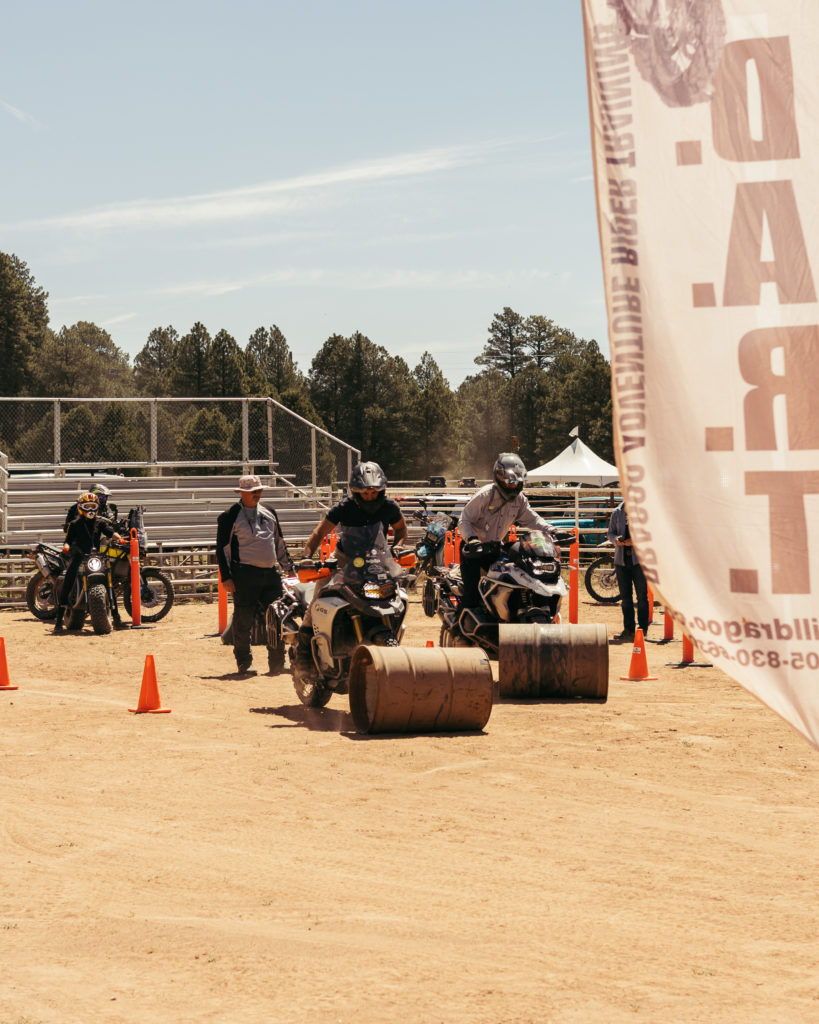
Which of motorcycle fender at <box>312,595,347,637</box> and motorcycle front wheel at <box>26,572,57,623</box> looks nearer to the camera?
motorcycle fender at <box>312,595,347,637</box>

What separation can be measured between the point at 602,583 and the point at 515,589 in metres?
11.7

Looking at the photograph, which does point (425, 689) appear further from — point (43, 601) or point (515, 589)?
point (43, 601)

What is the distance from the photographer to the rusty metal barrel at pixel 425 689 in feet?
34.4

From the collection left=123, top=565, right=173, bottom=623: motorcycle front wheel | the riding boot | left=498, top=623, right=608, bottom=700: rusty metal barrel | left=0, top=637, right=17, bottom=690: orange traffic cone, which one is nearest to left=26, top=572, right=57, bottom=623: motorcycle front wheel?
left=123, top=565, right=173, bottom=623: motorcycle front wheel

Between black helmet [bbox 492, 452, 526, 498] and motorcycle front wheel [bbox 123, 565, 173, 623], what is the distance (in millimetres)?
8729

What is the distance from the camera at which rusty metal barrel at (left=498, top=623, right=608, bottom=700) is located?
12.5 m

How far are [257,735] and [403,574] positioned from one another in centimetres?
181

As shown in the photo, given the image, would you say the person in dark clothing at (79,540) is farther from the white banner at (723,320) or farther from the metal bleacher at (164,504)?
the white banner at (723,320)

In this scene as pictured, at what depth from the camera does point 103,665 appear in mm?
15914

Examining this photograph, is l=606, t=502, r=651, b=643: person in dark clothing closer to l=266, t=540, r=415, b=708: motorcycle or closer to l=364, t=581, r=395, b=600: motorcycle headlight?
l=266, t=540, r=415, b=708: motorcycle

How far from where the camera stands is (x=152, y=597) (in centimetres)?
2080

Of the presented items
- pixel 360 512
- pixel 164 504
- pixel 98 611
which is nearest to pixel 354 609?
pixel 360 512

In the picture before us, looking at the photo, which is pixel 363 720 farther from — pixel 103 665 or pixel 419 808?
pixel 103 665

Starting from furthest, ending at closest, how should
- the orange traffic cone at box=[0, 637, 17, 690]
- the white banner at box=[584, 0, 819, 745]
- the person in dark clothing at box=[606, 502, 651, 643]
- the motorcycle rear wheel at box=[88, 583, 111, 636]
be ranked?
the motorcycle rear wheel at box=[88, 583, 111, 636] → the person in dark clothing at box=[606, 502, 651, 643] → the orange traffic cone at box=[0, 637, 17, 690] → the white banner at box=[584, 0, 819, 745]
